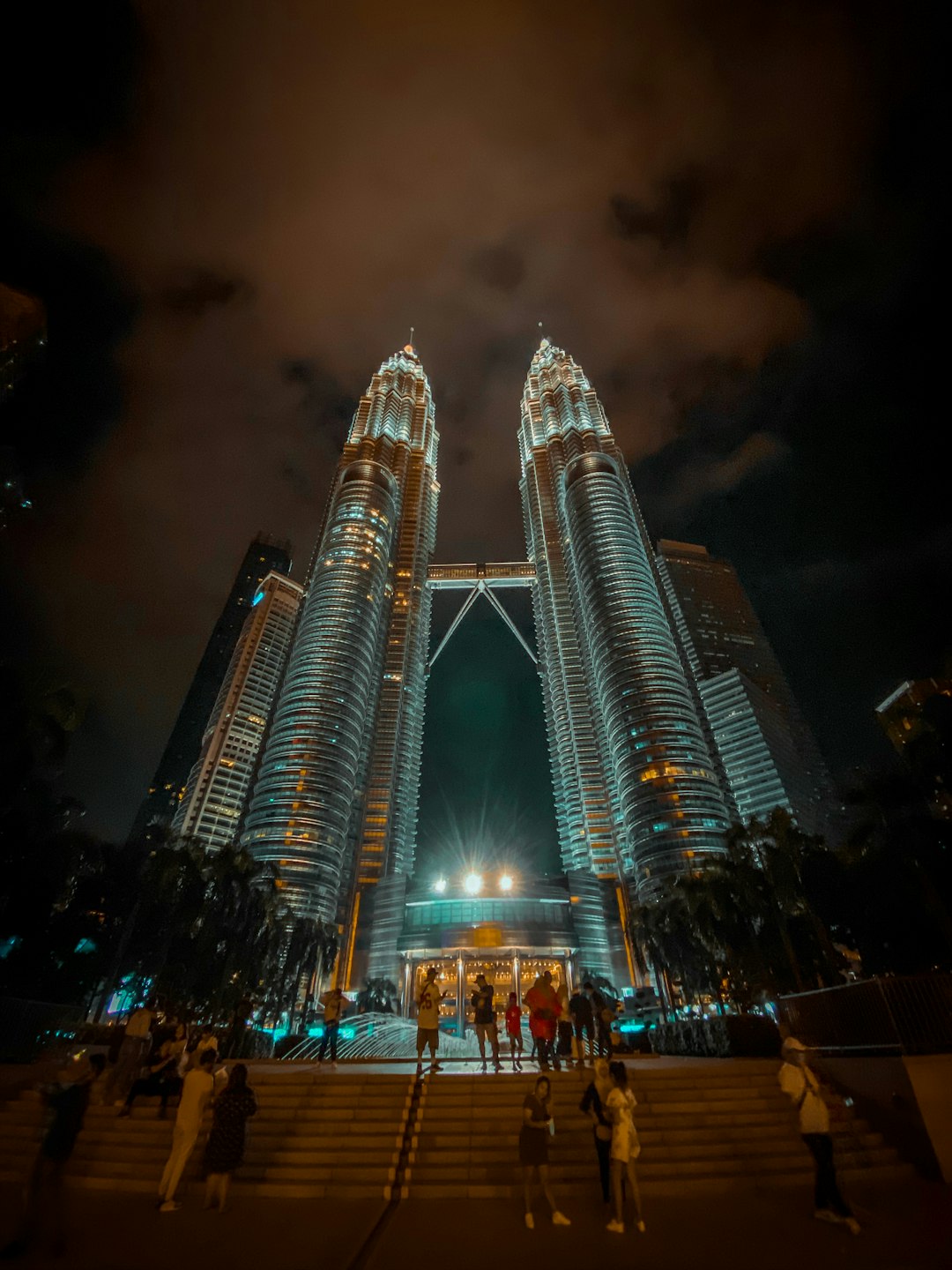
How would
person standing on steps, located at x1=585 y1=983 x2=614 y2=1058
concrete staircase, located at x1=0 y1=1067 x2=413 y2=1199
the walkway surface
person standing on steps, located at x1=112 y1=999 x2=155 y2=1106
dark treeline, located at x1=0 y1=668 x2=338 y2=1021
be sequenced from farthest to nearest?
dark treeline, located at x1=0 y1=668 x2=338 y2=1021 → person standing on steps, located at x1=585 y1=983 x2=614 y2=1058 → person standing on steps, located at x1=112 y1=999 x2=155 y2=1106 → concrete staircase, located at x1=0 y1=1067 x2=413 y2=1199 → the walkway surface

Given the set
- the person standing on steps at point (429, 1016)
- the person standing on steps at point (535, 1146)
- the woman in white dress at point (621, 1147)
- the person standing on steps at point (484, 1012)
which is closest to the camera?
the woman in white dress at point (621, 1147)

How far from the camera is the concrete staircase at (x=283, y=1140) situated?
998 cm

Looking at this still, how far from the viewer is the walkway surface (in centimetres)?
691

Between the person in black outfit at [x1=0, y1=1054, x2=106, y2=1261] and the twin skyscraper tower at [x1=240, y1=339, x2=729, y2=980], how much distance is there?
314 ft

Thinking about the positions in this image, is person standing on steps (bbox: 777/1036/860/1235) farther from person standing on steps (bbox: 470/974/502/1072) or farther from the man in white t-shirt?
person standing on steps (bbox: 470/974/502/1072)

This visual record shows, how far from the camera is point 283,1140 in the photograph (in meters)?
11.0

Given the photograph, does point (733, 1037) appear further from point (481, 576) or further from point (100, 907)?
point (481, 576)

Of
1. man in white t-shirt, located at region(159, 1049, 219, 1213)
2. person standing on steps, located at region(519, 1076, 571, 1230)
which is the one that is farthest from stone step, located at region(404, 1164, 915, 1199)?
man in white t-shirt, located at region(159, 1049, 219, 1213)

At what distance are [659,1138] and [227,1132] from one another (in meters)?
7.69

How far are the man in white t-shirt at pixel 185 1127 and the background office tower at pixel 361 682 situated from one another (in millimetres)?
101474

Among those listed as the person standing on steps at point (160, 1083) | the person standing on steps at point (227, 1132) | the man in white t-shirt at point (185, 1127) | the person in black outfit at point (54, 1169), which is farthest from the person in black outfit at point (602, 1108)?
the person standing on steps at point (160, 1083)

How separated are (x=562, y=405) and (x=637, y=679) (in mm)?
91892

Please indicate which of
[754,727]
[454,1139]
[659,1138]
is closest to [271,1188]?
[454,1139]

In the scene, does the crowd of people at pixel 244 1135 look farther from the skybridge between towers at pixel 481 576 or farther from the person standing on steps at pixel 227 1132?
the skybridge between towers at pixel 481 576
